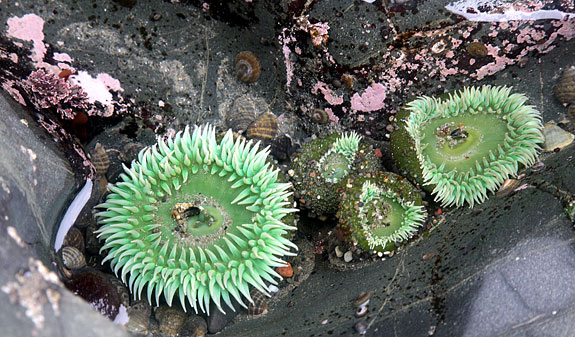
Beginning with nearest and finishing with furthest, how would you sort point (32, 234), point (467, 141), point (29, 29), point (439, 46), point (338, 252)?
point (32, 234), point (29, 29), point (439, 46), point (467, 141), point (338, 252)

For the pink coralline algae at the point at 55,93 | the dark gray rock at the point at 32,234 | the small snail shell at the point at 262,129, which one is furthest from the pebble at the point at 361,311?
the pink coralline algae at the point at 55,93

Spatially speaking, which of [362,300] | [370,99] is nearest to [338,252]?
[362,300]

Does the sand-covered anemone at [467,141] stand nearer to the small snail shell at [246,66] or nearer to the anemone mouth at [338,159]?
the anemone mouth at [338,159]

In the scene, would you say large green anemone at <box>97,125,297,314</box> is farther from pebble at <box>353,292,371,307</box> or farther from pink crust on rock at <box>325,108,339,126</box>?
pink crust on rock at <box>325,108,339,126</box>

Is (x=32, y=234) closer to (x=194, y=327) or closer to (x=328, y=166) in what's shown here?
(x=194, y=327)

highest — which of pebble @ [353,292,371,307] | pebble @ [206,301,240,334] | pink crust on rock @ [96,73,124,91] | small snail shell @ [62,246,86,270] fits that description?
pink crust on rock @ [96,73,124,91]

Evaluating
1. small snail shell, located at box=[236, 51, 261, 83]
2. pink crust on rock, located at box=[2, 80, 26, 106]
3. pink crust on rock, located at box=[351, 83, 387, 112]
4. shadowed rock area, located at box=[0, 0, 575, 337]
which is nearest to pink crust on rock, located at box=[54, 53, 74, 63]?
shadowed rock area, located at box=[0, 0, 575, 337]

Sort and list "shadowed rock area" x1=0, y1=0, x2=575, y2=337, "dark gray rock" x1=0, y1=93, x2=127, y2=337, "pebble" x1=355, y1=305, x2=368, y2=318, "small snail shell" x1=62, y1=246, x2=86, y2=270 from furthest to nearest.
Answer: "small snail shell" x1=62, y1=246, x2=86, y2=270
"pebble" x1=355, y1=305, x2=368, y2=318
"shadowed rock area" x1=0, y1=0, x2=575, y2=337
"dark gray rock" x1=0, y1=93, x2=127, y2=337

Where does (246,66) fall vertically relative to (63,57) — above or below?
above
